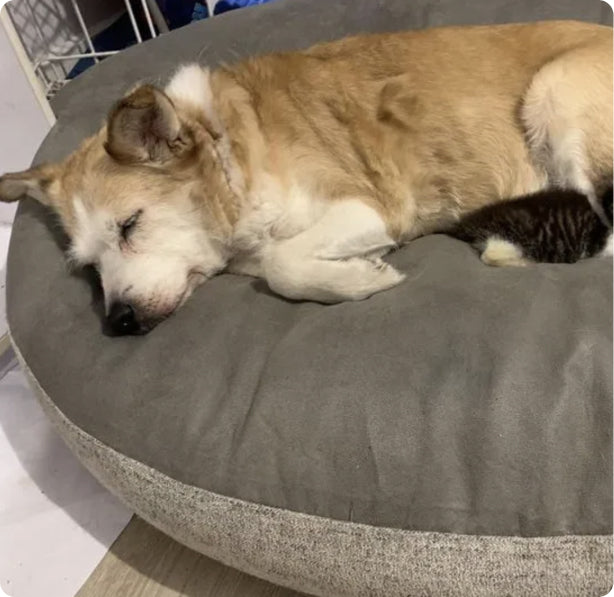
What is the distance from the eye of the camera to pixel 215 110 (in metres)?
1.98

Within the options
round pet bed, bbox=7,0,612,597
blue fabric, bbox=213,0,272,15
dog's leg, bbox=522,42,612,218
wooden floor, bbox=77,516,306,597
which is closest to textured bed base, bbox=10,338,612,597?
round pet bed, bbox=7,0,612,597

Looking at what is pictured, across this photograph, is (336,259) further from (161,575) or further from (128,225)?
(161,575)

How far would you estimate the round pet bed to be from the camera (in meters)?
1.34

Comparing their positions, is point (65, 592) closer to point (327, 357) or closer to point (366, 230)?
point (327, 357)

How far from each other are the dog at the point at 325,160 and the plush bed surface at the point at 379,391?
0.31 ft

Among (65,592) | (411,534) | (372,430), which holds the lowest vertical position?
(65,592)

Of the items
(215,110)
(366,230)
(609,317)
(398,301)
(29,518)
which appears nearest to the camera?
(609,317)

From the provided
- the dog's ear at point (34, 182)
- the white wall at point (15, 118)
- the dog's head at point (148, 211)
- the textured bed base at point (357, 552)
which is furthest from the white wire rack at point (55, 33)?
the textured bed base at point (357, 552)

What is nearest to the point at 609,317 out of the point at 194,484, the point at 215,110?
the point at 194,484

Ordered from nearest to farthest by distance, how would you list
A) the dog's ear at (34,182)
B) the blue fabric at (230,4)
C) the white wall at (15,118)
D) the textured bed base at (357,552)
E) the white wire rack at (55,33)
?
the textured bed base at (357,552) < the dog's ear at (34,182) < the white wall at (15,118) < the white wire rack at (55,33) < the blue fabric at (230,4)

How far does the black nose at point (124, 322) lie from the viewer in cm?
177

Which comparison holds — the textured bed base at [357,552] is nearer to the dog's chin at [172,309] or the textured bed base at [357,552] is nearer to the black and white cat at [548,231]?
the dog's chin at [172,309]

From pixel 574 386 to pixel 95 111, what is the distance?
1.79 m

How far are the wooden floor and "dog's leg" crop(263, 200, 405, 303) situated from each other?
28.3 inches
